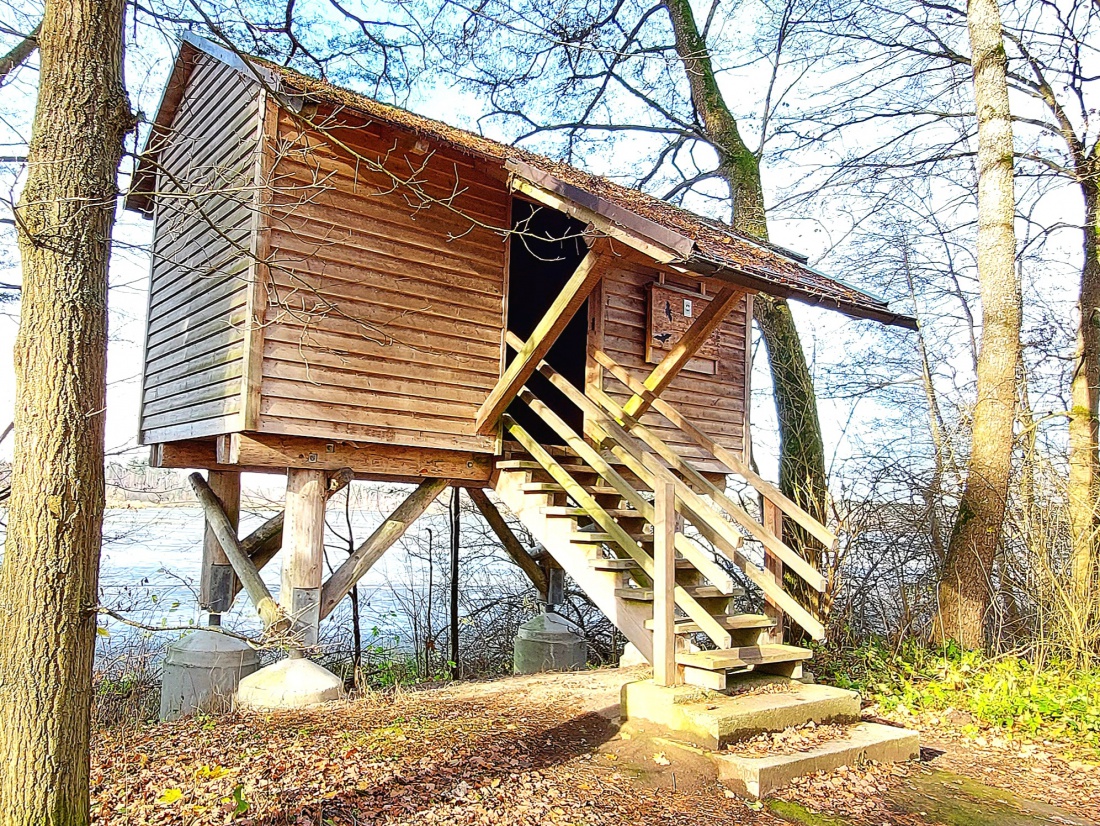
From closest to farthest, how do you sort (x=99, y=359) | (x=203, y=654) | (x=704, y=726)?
(x=99, y=359) < (x=704, y=726) < (x=203, y=654)

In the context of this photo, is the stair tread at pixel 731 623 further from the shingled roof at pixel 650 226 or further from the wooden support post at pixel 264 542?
the wooden support post at pixel 264 542

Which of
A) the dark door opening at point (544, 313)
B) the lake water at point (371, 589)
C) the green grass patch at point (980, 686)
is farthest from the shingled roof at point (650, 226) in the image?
the lake water at point (371, 589)

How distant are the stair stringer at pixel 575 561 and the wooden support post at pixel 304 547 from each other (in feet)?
5.56

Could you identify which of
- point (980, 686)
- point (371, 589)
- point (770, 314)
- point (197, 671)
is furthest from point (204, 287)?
point (371, 589)

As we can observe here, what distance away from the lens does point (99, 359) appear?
11.4 feet

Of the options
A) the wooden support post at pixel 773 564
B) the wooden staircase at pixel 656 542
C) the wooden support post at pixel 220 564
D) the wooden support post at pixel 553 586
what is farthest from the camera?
the wooden support post at pixel 553 586

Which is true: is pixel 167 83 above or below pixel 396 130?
above

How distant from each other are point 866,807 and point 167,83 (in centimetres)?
927

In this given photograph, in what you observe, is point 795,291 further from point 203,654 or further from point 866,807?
point 203,654

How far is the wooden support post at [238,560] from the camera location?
720 centimetres

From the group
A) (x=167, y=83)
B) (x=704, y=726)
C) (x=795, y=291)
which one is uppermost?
(x=167, y=83)

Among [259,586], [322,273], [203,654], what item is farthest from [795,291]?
[203,654]

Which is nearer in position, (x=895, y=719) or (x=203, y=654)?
(x=895, y=719)

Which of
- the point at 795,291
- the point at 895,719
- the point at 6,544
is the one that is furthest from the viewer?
the point at 895,719
